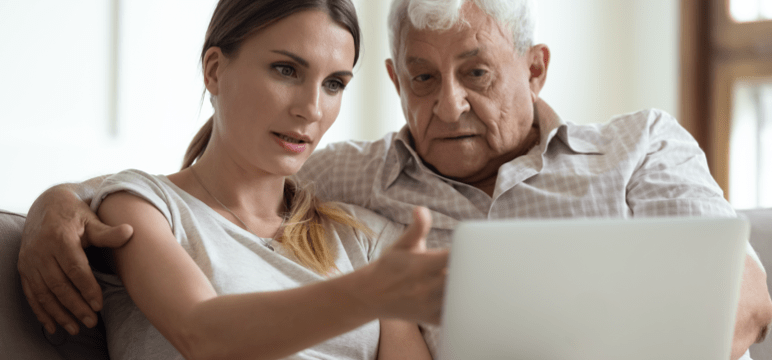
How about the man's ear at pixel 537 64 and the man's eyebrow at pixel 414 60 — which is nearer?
the man's eyebrow at pixel 414 60

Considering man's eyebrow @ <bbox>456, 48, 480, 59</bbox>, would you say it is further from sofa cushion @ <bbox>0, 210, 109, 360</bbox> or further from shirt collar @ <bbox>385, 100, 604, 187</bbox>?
sofa cushion @ <bbox>0, 210, 109, 360</bbox>

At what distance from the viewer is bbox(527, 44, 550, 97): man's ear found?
1604 millimetres

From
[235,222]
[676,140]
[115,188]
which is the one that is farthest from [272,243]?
[676,140]

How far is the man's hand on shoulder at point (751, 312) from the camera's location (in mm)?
1154

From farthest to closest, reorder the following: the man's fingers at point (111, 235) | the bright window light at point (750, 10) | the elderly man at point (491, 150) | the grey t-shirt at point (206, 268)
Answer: the bright window light at point (750, 10) < the elderly man at point (491, 150) < the grey t-shirt at point (206, 268) < the man's fingers at point (111, 235)

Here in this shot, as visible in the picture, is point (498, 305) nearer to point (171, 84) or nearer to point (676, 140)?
point (676, 140)

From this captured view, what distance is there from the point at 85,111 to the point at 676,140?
1.82 m

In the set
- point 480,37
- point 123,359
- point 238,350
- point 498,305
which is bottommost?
point 123,359

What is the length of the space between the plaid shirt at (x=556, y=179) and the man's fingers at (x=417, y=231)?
69 centimetres

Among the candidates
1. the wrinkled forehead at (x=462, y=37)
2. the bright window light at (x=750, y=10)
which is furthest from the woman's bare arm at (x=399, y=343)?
the bright window light at (x=750, y=10)

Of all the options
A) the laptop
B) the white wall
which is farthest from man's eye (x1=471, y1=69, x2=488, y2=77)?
the laptop

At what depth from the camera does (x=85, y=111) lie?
2234mm

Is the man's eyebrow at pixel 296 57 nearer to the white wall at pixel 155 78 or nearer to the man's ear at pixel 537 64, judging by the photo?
the white wall at pixel 155 78

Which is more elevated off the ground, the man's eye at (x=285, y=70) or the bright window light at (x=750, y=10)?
the bright window light at (x=750, y=10)
